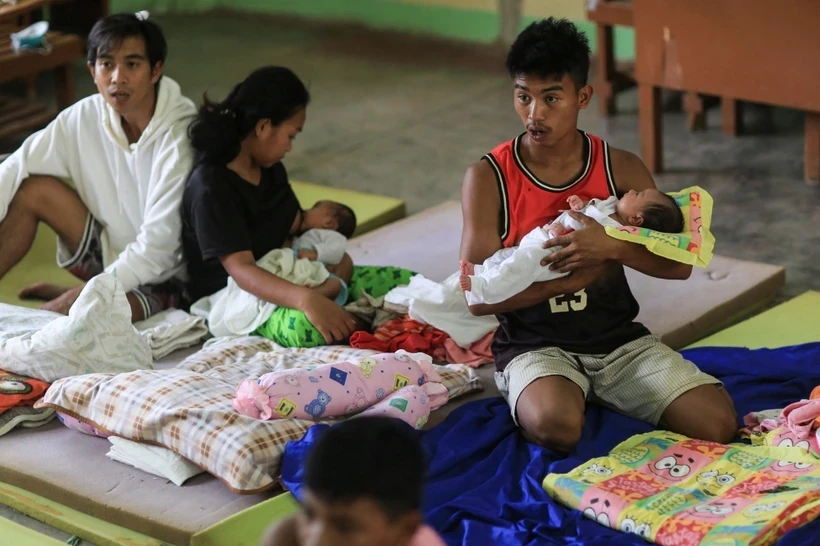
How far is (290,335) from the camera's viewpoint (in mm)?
3270

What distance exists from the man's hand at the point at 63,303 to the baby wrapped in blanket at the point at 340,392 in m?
1.02

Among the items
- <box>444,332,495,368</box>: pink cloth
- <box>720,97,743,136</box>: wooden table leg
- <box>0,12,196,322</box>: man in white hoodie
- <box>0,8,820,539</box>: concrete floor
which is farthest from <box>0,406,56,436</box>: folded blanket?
<box>720,97,743,136</box>: wooden table leg

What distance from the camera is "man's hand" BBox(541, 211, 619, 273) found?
269 cm

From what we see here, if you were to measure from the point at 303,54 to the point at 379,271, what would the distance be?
4.43m

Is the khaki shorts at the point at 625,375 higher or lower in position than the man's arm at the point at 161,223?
lower

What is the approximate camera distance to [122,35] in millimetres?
3537

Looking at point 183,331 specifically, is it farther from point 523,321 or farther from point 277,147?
point 523,321

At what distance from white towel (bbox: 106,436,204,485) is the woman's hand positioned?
0.64 meters

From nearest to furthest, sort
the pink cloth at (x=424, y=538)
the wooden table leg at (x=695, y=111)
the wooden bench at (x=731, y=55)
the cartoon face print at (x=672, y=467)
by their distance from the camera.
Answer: the pink cloth at (x=424, y=538) < the cartoon face print at (x=672, y=467) < the wooden bench at (x=731, y=55) < the wooden table leg at (x=695, y=111)

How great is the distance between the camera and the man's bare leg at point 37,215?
376 centimetres

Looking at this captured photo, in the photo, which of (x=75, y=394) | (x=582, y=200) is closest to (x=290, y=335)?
(x=75, y=394)

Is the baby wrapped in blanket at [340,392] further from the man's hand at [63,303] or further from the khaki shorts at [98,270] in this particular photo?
the man's hand at [63,303]

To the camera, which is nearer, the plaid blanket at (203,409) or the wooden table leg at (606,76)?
the plaid blanket at (203,409)

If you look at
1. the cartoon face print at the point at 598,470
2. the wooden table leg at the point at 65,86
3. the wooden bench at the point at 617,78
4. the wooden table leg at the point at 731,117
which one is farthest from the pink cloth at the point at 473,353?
the wooden table leg at the point at 65,86
